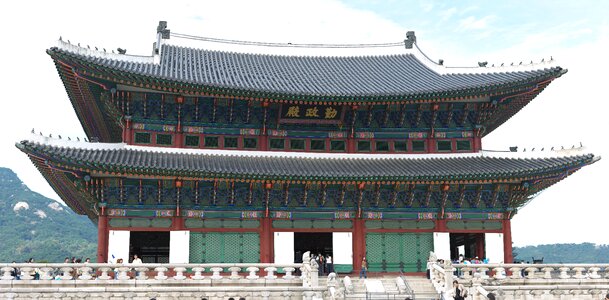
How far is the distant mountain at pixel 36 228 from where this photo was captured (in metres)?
102

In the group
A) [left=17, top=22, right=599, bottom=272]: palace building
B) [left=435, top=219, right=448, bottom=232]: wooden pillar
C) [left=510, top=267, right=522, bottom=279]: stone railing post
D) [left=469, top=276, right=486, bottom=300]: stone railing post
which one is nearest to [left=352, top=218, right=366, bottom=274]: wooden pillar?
[left=17, top=22, right=599, bottom=272]: palace building

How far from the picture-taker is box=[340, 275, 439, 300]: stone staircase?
24.9 m

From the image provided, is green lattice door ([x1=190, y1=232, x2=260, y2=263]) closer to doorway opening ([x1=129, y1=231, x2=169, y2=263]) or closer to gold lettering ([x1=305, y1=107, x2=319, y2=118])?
doorway opening ([x1=129, y1=231, x2=169, y2=263])

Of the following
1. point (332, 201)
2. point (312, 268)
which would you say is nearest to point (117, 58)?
point (332, 201)

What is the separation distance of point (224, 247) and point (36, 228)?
10288 cm

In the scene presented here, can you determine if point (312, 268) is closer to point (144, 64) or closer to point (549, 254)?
point (144, 64)

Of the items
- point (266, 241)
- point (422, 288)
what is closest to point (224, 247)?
point (266, 241)

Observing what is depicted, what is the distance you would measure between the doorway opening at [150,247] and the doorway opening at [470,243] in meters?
16.5

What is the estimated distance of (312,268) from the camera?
24.4 metres

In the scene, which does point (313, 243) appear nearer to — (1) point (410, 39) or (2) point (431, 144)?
(2) point (431, 144)

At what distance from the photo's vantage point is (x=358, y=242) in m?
31.3

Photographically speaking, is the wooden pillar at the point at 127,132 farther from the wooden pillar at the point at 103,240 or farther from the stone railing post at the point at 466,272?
the stone railing post at the point at 466,272

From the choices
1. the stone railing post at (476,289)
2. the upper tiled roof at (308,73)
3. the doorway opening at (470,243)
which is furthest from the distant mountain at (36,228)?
the stone railing post at (476,289)

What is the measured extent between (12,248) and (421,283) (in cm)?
9515
